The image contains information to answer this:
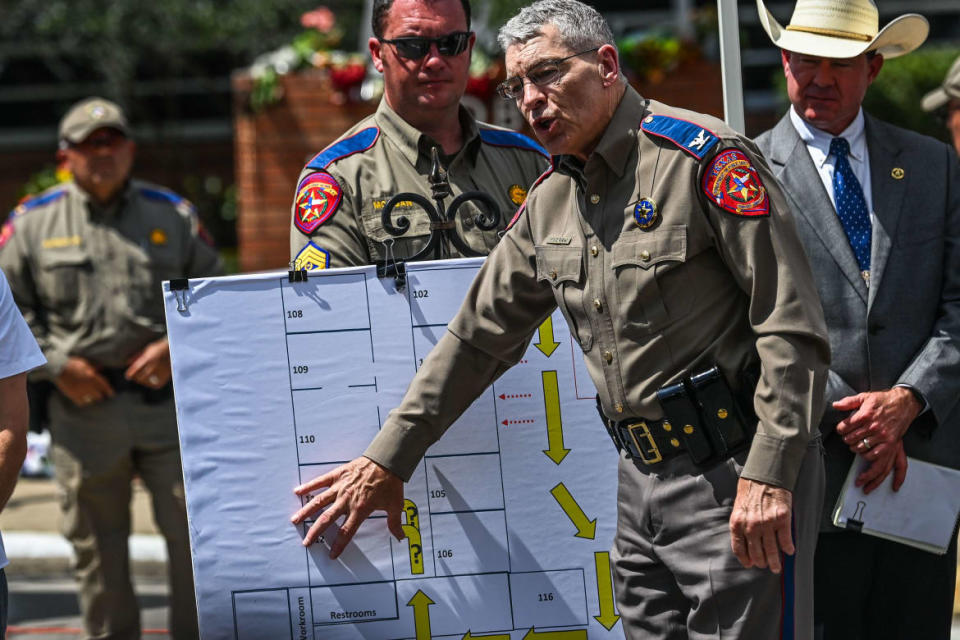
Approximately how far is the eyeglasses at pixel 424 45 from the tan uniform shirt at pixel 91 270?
2.23 meters

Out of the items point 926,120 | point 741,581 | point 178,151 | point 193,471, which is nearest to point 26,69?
point 178,151

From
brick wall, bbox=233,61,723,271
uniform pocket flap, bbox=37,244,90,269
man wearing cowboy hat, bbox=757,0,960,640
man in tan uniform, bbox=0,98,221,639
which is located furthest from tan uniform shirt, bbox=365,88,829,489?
A: brick wall, bbox=233,61,723,271

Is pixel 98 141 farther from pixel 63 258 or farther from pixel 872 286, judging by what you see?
pixel 872 286

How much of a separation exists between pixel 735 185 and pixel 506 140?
1256 mm

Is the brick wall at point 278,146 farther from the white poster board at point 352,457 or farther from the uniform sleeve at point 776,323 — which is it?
the uniform sleeve at point 776,323

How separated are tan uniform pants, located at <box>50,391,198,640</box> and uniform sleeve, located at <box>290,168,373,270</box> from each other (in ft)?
7.39

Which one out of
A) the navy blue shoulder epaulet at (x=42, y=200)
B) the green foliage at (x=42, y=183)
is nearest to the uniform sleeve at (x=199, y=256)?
the navy blue shoulder epaulet at (x=42, y=200)

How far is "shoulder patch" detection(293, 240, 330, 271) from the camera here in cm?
329

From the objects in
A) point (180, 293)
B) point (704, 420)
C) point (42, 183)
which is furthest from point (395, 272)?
point (42, 183)

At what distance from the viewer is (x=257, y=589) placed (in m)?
3.04

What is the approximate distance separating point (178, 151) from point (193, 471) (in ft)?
36.2

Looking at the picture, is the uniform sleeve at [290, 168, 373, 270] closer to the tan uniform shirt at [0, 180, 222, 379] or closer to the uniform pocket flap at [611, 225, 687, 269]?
the uniform pocket flap at [611, 225, 687, 269]

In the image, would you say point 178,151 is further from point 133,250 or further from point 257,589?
point 257,589

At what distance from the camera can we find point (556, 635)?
3111 millimetres
